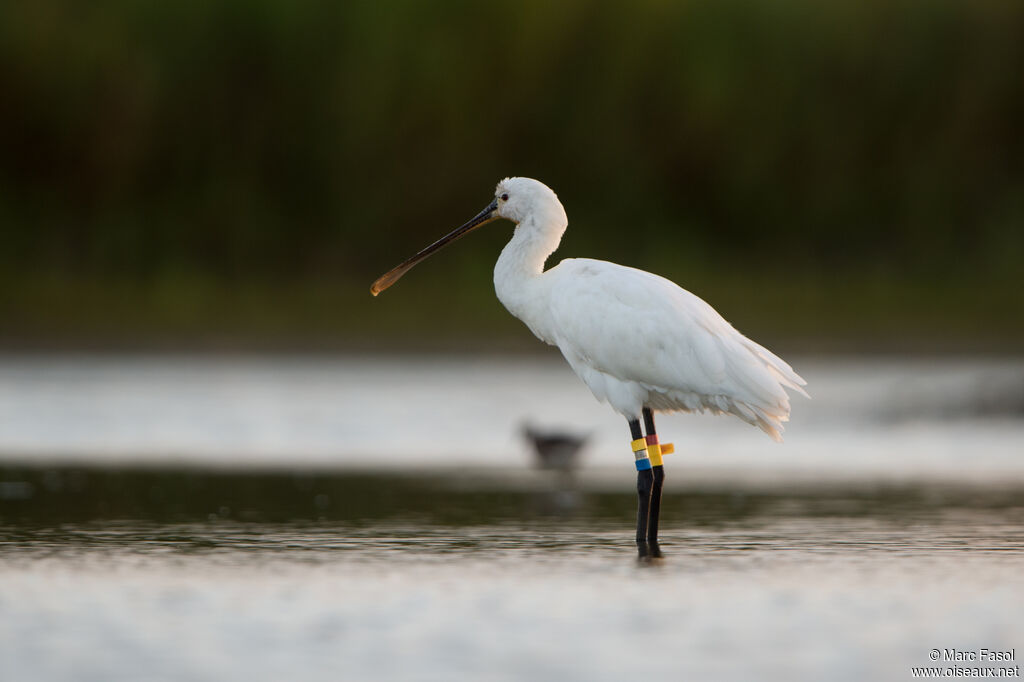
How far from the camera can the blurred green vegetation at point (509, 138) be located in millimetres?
35469

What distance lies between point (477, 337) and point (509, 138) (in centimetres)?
762

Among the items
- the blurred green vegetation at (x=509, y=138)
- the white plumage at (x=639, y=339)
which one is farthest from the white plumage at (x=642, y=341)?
the blurred green vegetation at (x=509, y=138)

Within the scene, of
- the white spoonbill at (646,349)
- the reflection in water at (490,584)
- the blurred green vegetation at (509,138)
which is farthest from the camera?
the blurred green vegetation at (509,138)

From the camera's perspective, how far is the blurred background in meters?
7.58

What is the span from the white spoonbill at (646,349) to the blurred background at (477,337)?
2.03ft

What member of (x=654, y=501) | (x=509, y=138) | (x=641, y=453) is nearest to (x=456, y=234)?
(x=641, y=453)

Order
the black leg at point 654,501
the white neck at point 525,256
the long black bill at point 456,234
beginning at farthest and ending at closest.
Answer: the long black bill at point 456,234 → the white neck at point 525,256 → the black leg at point 654,501

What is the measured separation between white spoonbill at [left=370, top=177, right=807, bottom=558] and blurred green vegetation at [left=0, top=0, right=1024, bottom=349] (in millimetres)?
23047

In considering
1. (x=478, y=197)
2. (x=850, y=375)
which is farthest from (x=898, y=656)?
(x=478, y=197)

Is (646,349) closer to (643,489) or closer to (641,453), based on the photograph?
(641,453)

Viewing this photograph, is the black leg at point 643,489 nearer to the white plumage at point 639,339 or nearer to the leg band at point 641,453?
the leg band at point 641,453

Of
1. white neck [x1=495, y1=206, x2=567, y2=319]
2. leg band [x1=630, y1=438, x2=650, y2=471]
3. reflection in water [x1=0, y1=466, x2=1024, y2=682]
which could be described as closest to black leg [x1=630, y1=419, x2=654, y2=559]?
leg band [x1=630, y1=438, x2=650, y2=471]

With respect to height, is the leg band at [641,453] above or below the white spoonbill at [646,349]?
below

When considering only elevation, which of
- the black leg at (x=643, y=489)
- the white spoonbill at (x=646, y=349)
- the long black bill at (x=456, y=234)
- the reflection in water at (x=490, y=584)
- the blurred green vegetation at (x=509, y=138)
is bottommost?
the reflection in water at (x=490, y=584)
